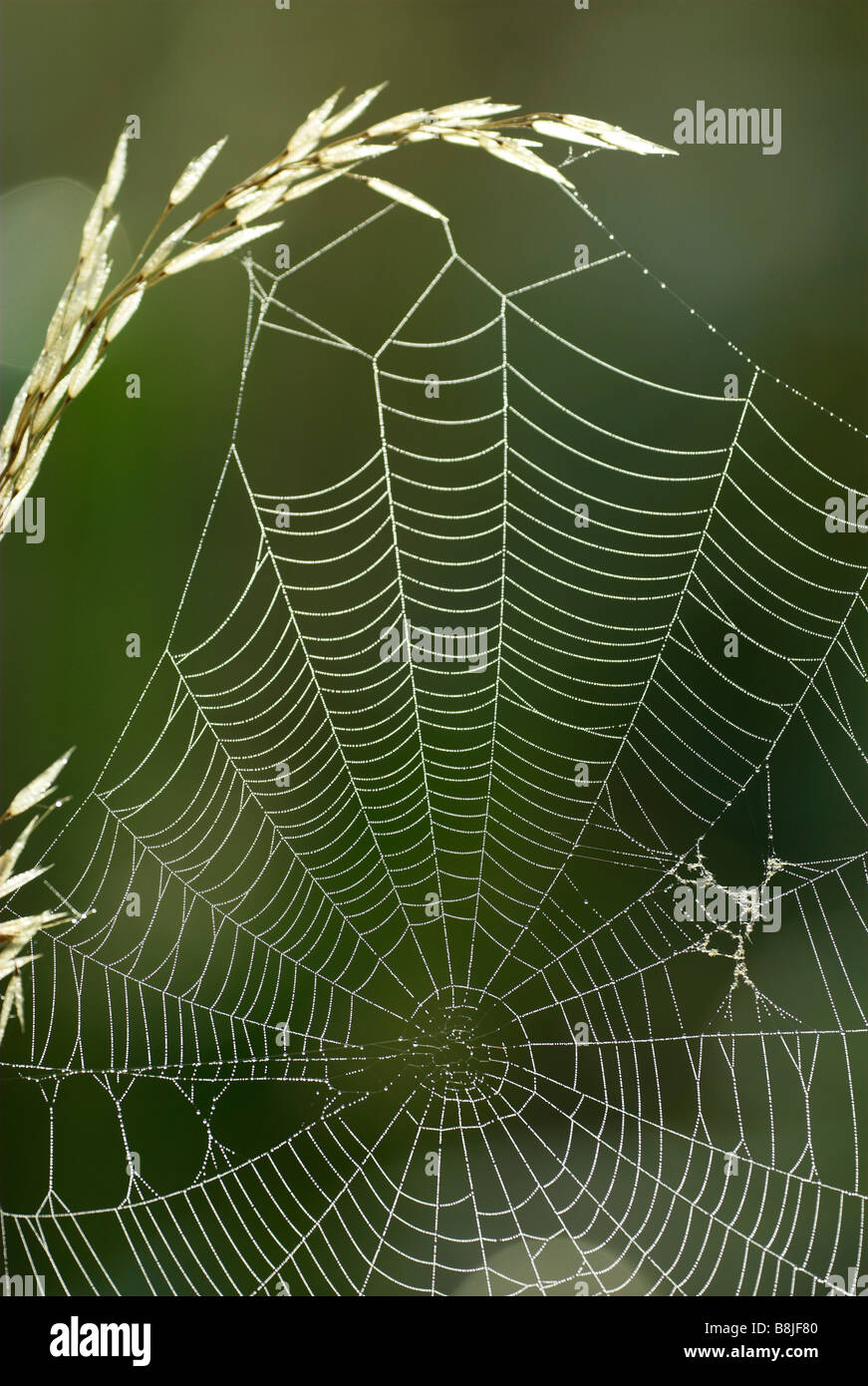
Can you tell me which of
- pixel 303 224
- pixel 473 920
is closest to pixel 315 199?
pixel 303 224

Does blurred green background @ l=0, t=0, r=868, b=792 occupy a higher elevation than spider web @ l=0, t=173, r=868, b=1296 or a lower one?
higher

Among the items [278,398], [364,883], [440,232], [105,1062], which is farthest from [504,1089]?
[440,232]

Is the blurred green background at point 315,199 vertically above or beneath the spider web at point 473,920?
above

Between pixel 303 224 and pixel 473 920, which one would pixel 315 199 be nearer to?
pixel 303 224

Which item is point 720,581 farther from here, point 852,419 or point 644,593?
point 852,419

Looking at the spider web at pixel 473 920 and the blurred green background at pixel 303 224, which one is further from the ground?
the blurred green background at pixel 303 224
